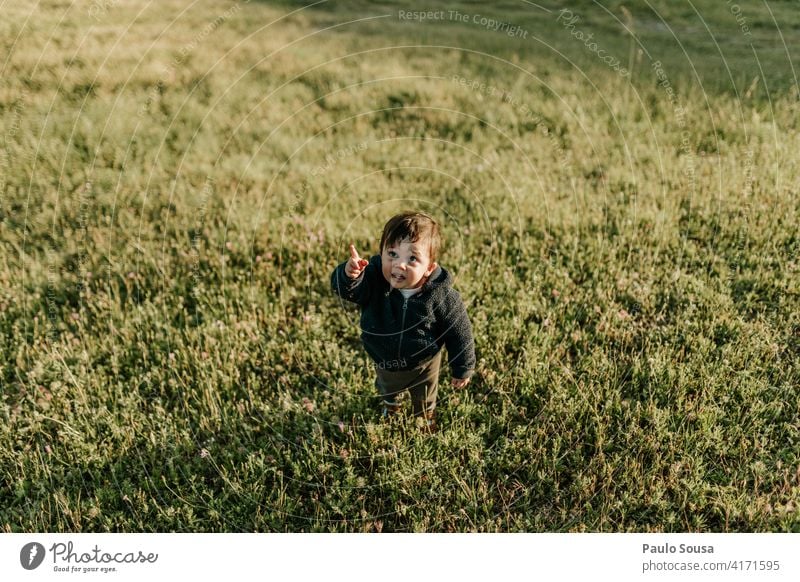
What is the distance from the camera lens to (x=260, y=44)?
1089 centimetres

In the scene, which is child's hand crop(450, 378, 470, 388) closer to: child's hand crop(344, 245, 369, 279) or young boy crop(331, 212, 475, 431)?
young boy crop(331, 212, 475, 431)

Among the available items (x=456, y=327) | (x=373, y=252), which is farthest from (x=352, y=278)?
(x=373, y=252)

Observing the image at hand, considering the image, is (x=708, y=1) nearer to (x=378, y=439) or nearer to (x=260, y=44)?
(x=260, y=44)

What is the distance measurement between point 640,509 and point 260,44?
10370 mm

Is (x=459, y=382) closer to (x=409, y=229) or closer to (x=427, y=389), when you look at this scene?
(x=427, y=389)

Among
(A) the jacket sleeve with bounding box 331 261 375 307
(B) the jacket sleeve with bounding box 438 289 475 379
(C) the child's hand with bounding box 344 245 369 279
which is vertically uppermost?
(C) the child's hand with bounding box 344 245 369 279

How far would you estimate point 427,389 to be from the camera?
4.45 metres

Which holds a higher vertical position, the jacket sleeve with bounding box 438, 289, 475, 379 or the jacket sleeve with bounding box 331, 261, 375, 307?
the jacket sleeve with bounding box 331, 261, 375, 307

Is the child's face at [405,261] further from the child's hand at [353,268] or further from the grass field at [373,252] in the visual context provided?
the grass field at [373,252]

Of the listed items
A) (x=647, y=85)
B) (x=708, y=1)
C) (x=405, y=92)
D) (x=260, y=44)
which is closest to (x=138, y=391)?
(x=405, y=92)

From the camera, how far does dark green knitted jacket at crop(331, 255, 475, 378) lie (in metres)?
3.91
